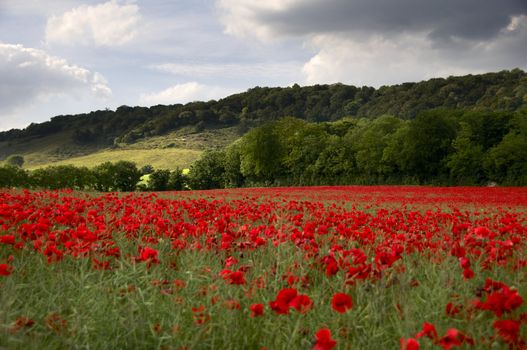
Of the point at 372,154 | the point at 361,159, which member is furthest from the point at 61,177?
the point at 372,154

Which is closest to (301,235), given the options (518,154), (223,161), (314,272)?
(314,272)

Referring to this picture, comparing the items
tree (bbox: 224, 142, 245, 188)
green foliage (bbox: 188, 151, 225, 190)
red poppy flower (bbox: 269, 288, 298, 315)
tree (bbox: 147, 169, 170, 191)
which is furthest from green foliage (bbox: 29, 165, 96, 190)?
red poppy flower (bbox: 269, 288, 298, 315)

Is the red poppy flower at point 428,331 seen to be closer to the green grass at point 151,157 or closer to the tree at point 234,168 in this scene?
the tree at point 234,168

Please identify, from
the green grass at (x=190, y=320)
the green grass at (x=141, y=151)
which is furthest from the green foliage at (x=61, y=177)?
the green grass at (x=141, y=151)

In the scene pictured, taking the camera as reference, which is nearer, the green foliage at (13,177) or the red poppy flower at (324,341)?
the red poppy flower at (324,341)

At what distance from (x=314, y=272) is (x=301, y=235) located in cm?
56

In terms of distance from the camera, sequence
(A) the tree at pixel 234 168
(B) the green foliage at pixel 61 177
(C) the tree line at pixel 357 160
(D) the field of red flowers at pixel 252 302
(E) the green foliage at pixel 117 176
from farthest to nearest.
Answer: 1. (A) the tree at pixel 234 168
2. (E) the green foliage at pixel 117 176
3. (B) the green foliage at pixel 61 177
4. (C) the tree line at pixel 357 160
5. (D) the field of red flowers at pixel 252 302

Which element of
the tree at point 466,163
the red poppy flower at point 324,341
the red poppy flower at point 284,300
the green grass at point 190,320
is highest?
the red poppy flower at point 284,300

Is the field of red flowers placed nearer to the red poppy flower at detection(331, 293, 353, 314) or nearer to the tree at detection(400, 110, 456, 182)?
the red poppy flower at detection(331, 293, 353, 314)

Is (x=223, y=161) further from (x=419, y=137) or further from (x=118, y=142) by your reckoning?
(x=118, y=142)

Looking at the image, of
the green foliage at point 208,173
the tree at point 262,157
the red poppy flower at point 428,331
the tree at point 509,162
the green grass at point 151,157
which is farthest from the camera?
the green grass at point 151,157

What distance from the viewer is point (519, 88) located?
12031 centimetres

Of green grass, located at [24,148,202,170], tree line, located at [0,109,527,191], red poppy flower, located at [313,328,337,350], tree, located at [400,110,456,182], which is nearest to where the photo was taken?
red poppy flower, located at [313,328,337,350]

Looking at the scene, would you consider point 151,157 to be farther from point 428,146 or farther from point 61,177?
point 428,146
